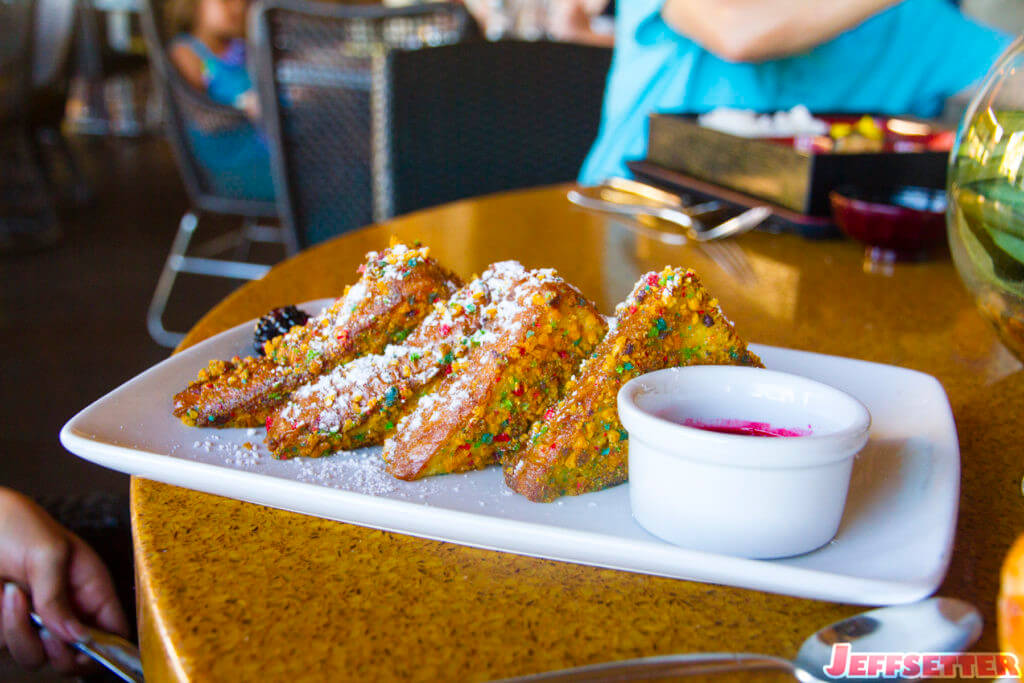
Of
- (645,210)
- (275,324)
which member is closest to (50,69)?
(645,210)

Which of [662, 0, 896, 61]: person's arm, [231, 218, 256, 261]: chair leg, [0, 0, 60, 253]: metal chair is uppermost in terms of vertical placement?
[662, 0, 896, 61]: person's arm

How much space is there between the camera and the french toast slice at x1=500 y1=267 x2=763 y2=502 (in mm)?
687

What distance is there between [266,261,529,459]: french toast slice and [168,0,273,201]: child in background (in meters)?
3.12

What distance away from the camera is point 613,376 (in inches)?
27.9

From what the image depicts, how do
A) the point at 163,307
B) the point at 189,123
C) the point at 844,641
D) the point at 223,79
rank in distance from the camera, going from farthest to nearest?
the point at 223,79 → the point at 163,307 → the point at 189,123 → the point at 844,641

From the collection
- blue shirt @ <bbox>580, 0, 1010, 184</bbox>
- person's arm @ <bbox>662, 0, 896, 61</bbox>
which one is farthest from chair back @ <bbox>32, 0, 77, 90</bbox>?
person's arm @ <bbox>662, 0, 896, 61</bbox>

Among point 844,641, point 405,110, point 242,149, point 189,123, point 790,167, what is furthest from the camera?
point 242,149

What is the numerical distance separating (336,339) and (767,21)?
1697 millimetres

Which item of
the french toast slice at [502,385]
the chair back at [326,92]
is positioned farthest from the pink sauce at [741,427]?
the chair back at [326,92]

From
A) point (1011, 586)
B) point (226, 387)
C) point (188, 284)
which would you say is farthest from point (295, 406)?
point (188, 284)

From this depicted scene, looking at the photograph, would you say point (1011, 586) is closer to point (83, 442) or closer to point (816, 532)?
point (816, 532)

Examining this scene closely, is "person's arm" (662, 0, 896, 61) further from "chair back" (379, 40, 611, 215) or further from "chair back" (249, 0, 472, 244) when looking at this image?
"chair back" (249, 0, 472, 244)

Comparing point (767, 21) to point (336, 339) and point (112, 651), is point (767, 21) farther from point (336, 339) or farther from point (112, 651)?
point (112, 651)

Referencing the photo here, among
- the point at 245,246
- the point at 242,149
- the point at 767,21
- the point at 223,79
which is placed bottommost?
the point at 245,246
